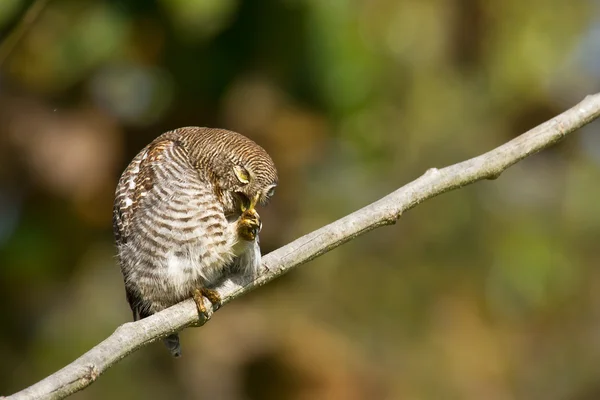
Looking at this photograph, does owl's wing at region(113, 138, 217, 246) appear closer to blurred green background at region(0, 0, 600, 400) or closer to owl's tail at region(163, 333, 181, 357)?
owl's tail at region(163, 333, 181, 357)

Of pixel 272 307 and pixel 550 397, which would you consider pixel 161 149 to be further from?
pixel 550 397

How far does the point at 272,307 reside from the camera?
761cm

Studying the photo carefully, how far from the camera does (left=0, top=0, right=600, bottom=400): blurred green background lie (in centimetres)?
646

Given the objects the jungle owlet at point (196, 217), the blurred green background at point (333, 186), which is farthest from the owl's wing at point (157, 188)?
the blurred green background at point (333, 186)

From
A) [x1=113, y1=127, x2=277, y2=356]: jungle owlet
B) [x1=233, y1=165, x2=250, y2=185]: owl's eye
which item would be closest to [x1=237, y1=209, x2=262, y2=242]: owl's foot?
[x1=113, y1=127, x2=277, y2=356]: jungle owlet

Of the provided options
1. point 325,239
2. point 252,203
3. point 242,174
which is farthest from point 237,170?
point 325,239

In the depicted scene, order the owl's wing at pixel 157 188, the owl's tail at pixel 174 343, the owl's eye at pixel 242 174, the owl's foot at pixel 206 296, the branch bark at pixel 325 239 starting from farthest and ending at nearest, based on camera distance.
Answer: the owl's tail at pixel 174 343
the owl's wing at pixel 157 188
the owl's eye at pixel 242 174
the owl's foot at pixel 206 296
the branch bark at pixel 325 239

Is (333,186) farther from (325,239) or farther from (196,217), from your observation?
(325,239)

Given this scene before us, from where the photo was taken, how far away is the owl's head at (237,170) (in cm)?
404

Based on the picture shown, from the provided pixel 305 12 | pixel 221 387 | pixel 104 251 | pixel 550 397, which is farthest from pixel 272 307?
pixel 550 397

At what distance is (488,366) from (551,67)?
3.11m

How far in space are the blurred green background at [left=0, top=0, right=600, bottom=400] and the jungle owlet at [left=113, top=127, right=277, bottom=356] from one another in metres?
1.24

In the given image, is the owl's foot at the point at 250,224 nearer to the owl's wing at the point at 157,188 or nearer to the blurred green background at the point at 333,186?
the owl's wing at the point at 157,188

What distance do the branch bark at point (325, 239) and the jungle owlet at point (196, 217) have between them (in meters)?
0.16
